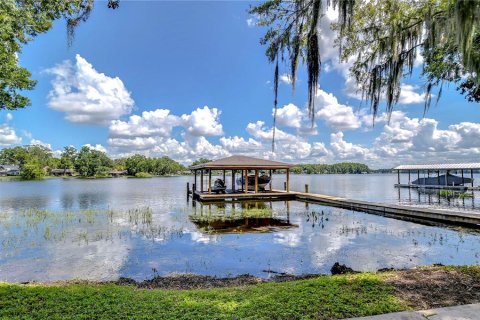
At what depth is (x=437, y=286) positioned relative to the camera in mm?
4516

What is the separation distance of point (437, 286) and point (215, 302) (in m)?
3.16

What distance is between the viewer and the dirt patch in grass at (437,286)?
3.93m

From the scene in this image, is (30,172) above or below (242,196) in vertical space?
above

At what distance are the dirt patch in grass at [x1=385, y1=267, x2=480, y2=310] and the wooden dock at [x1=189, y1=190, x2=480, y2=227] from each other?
9.38 m

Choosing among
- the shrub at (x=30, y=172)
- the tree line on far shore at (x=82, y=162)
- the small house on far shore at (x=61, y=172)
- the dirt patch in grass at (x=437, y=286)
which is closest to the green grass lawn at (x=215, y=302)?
the dirt patch in grass at (x=437, y=286)

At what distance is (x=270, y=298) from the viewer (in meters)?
4.20

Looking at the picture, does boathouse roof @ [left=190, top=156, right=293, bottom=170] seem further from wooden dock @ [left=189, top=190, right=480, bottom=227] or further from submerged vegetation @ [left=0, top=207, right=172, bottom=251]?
submerged vegetation @ [left=0, top=207, right=172, bottom=251]

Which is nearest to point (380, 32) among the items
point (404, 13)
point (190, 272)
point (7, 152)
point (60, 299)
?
point (404, 13)

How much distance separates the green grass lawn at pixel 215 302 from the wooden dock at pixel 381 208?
11.0 m

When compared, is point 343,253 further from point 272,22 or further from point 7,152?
point 7,152

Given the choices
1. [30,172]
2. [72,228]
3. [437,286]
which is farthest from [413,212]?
[30,172]

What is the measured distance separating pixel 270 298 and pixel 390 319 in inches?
58.2

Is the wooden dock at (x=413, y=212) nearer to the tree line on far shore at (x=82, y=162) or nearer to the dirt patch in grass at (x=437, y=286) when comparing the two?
the dirt patch in grass at (x=437, y=286)

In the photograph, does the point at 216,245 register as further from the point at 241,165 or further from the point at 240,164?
the point at 240,164
